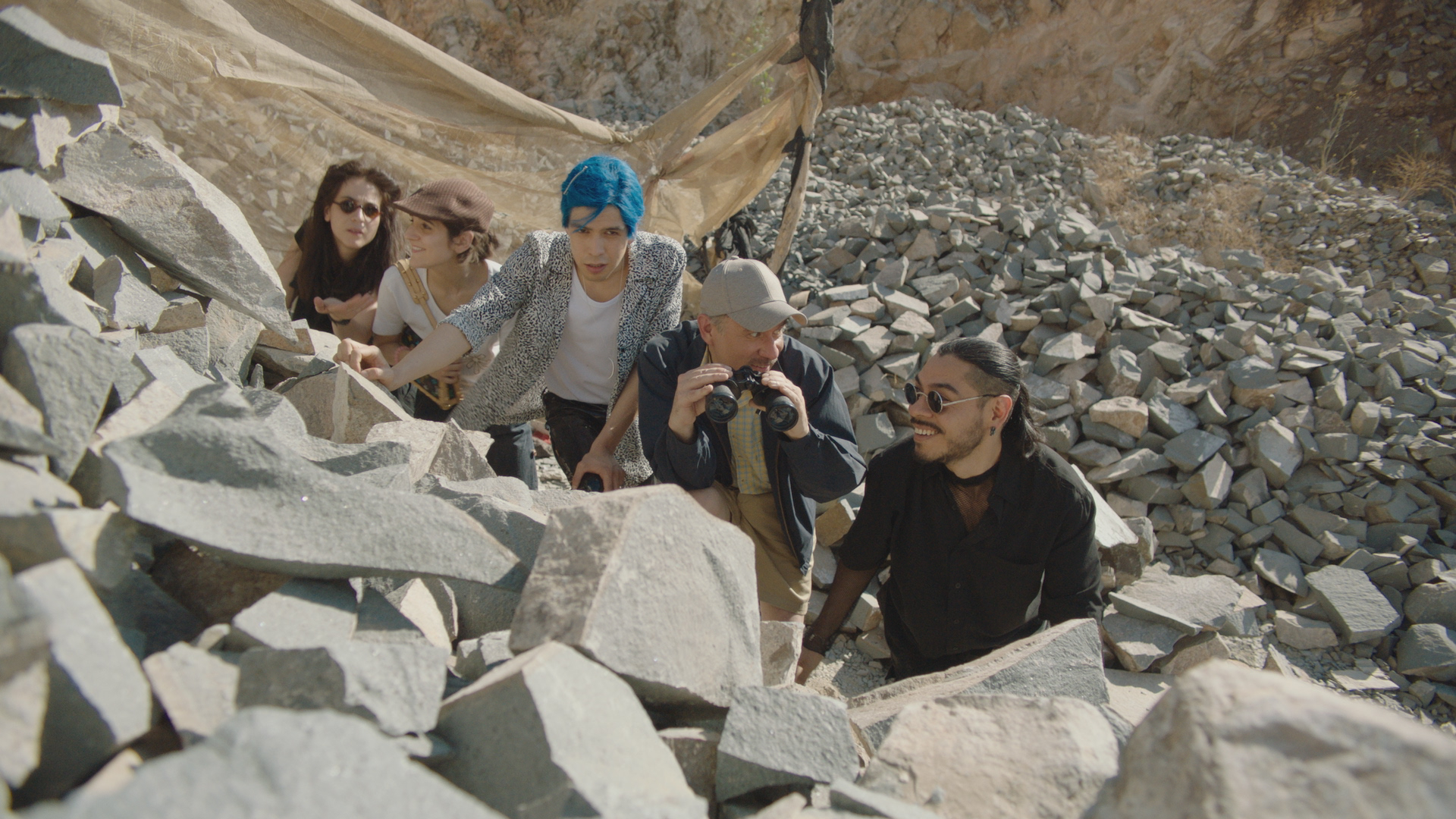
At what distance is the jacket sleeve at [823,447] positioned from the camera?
2494mm

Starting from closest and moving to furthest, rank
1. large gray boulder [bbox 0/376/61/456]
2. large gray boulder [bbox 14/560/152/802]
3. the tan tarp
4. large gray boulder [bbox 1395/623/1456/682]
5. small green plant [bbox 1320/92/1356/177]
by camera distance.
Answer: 1. large gray boulder [bbox 14/560/152/802]
2. large gray boulder [bbox 0/376/61/456]
3. the tan tarp
4. large gray boulder [bbox 1395/623/1456/682]
5. small green plant [bbox 1320/92/1356/177]

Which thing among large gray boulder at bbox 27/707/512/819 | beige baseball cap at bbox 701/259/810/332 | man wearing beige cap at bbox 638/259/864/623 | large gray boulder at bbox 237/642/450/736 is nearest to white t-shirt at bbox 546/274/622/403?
man wearing beige cap at bbox 638/259/864/623

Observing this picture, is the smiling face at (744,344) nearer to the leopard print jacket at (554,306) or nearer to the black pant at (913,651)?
the leopard print jacket at (554,306)

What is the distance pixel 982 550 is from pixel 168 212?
9.27 feet

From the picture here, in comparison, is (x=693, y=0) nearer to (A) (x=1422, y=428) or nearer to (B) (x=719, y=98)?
(B) (x=719, y=98)

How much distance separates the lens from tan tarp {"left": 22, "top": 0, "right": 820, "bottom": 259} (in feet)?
10.8

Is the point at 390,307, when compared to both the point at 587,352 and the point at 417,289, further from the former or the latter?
the point at 587,352

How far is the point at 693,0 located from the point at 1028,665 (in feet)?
42.5

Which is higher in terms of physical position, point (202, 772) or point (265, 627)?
point (202, 772)

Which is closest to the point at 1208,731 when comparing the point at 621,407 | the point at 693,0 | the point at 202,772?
the point at 202,772

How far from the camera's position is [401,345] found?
3.42 meters

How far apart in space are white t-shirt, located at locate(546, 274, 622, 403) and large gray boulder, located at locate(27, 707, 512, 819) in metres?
2.05

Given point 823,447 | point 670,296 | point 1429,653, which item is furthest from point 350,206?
point 1429,653

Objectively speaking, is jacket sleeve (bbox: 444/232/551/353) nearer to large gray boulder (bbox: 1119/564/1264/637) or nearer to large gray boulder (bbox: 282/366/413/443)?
large gray boulder (bbox: 282/366/413/443)
